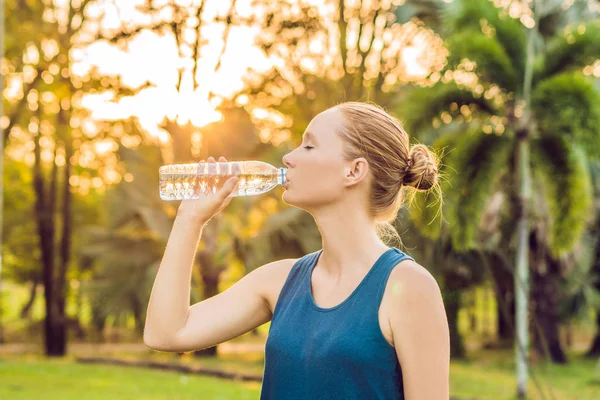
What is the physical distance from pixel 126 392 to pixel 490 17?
8868mm

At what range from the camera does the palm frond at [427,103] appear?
1443 centimetres

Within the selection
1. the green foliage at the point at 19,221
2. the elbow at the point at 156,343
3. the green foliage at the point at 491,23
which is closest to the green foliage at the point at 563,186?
the green foliage at the point at 491,23

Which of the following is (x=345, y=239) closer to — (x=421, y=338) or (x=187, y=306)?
(x=421, y=338)

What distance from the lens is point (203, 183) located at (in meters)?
2.39

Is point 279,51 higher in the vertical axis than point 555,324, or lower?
higher

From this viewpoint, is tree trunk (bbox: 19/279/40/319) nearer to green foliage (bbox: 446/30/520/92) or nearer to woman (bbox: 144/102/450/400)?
green foliage (bbox: 446/30/520/92)

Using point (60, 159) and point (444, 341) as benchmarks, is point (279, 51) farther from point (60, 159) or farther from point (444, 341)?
point (444, 341)

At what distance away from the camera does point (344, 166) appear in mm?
2137

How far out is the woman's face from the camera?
2127mm

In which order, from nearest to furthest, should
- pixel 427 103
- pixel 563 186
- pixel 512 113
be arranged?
pixel 563 186 → pixel 427 103 → pixel 512 113

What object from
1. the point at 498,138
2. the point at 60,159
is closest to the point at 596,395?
the point at 498,138

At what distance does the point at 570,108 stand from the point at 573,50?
4.32 feet

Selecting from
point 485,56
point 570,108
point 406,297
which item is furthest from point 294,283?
point 485,56

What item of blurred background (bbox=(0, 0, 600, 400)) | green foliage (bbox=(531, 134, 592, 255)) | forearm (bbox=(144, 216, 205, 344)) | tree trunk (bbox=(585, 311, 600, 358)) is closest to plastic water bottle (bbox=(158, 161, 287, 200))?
forearm (bbox=(144, 216, 205, 344))
